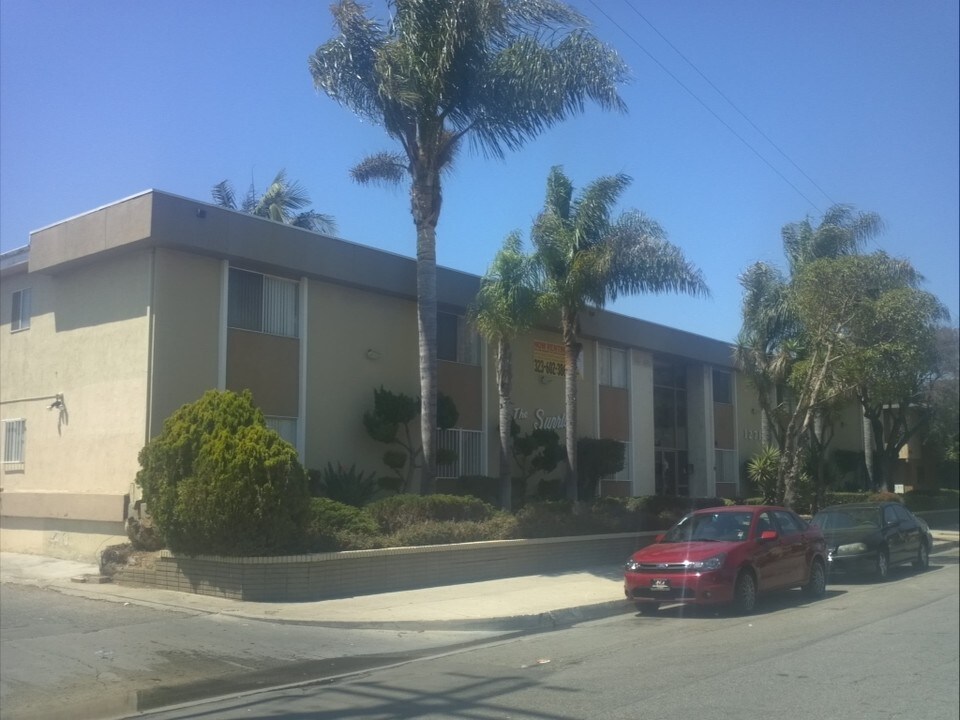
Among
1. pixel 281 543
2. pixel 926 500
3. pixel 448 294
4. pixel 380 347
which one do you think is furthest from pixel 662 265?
pixel 926 500

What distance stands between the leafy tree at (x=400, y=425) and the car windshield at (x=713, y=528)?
257 inches

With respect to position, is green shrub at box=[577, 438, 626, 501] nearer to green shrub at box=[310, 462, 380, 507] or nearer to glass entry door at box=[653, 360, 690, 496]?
glass entry door at box=[653, 360, 690, 496]

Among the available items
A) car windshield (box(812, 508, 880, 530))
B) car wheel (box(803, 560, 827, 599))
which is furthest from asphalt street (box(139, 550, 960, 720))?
car windshield (box(812, 508, 880, 530))

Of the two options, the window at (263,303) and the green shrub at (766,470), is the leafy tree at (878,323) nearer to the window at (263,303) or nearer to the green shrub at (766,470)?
the green shrub at (766,470)

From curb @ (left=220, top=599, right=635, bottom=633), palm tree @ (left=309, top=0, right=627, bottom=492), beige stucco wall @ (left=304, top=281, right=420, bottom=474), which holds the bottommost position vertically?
curb @ (left=220, top=599, right=635, bottom=633)

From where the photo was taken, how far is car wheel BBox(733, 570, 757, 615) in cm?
1349

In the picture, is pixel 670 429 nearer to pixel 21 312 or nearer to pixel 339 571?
pixel 339 571

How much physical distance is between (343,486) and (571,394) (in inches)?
232

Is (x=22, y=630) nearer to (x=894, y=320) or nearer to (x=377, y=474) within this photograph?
(x=377, y=474)

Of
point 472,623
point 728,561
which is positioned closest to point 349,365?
point 472,623

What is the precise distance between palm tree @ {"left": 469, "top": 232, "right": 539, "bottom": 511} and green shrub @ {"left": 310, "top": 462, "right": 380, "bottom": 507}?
3108mm

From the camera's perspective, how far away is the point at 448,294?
73.4 feet

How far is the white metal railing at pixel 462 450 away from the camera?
74.6 feet

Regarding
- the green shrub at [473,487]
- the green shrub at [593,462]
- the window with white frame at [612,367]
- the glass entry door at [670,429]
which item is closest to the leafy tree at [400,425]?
the green shrub at [473,487]
